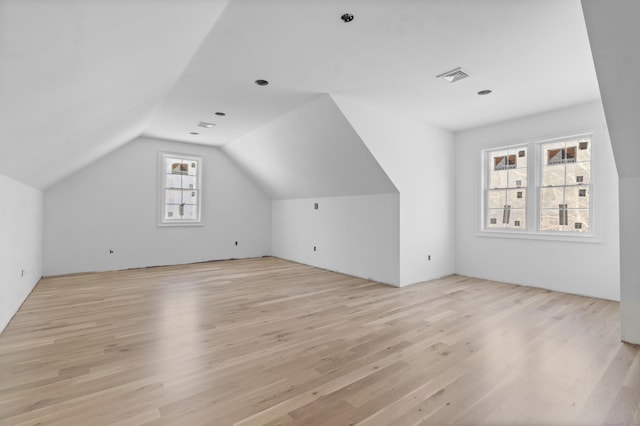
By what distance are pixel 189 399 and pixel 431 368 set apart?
1.67 meters

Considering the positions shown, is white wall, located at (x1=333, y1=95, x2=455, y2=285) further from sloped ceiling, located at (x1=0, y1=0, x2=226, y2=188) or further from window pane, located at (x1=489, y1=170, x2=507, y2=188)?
sloped ceiling, located at (x1=0, y1=0, x2=226, y2=188)

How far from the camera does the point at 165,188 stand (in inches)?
263

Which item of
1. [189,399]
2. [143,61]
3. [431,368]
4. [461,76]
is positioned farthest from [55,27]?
[461,76]

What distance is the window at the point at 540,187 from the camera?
4.27 metres

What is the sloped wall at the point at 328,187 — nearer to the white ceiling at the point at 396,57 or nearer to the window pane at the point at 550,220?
the white ceiling at the point at 396,57

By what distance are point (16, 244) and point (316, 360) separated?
358 cm

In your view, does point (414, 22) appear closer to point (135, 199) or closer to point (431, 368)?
point (431, 368)

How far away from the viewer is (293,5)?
2.16 metres

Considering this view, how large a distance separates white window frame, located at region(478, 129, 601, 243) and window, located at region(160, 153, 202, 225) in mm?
5901

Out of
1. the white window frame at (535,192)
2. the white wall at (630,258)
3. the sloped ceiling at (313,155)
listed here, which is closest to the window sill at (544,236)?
the white window frame at (535,192)

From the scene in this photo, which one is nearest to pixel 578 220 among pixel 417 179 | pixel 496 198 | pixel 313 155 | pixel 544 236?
pixel 544 236

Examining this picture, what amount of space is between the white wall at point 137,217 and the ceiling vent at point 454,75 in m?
5.45

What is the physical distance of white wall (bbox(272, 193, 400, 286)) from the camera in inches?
193

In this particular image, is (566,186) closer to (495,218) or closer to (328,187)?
(495,218)
